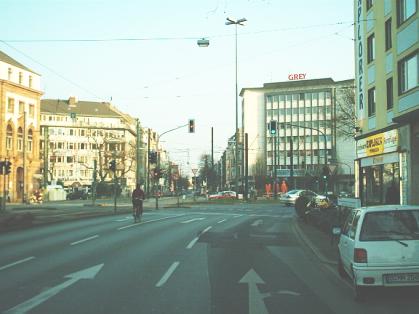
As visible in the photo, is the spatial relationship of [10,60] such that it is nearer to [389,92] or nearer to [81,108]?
[389,92]

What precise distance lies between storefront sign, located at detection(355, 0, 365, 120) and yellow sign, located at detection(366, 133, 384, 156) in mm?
2363

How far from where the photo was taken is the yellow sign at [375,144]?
29.2 meters

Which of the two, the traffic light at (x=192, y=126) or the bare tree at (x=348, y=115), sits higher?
the bare tree at (x=348, y=115)

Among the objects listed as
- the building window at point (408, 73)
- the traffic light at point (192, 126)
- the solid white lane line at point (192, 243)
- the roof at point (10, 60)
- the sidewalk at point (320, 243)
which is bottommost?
the solid white lane line at point (192, 243)

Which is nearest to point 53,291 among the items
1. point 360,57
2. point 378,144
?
point 378,144

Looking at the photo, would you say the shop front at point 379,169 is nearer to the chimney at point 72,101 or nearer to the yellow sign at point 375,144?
the yellow sign at point 375,144

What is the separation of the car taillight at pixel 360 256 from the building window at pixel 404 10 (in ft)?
60.8

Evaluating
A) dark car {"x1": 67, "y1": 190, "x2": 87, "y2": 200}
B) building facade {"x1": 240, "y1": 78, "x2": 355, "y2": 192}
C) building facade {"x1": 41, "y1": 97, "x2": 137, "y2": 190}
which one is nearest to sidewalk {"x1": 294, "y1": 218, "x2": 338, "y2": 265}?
dark car {"x1": 67, "y1": 190, "x2": 87, "y2": 200}

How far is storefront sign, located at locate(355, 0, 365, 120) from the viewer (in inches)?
1309

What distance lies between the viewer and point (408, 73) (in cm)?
2505

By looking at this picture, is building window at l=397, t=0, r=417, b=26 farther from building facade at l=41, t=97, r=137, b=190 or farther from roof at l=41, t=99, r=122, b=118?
roof at l=41, t=99, r=122, b=118

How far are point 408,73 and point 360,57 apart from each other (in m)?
8.93

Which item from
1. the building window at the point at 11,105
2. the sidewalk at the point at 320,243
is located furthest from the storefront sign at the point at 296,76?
the sidewalk at the point at 320,243

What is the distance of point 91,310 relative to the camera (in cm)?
757
